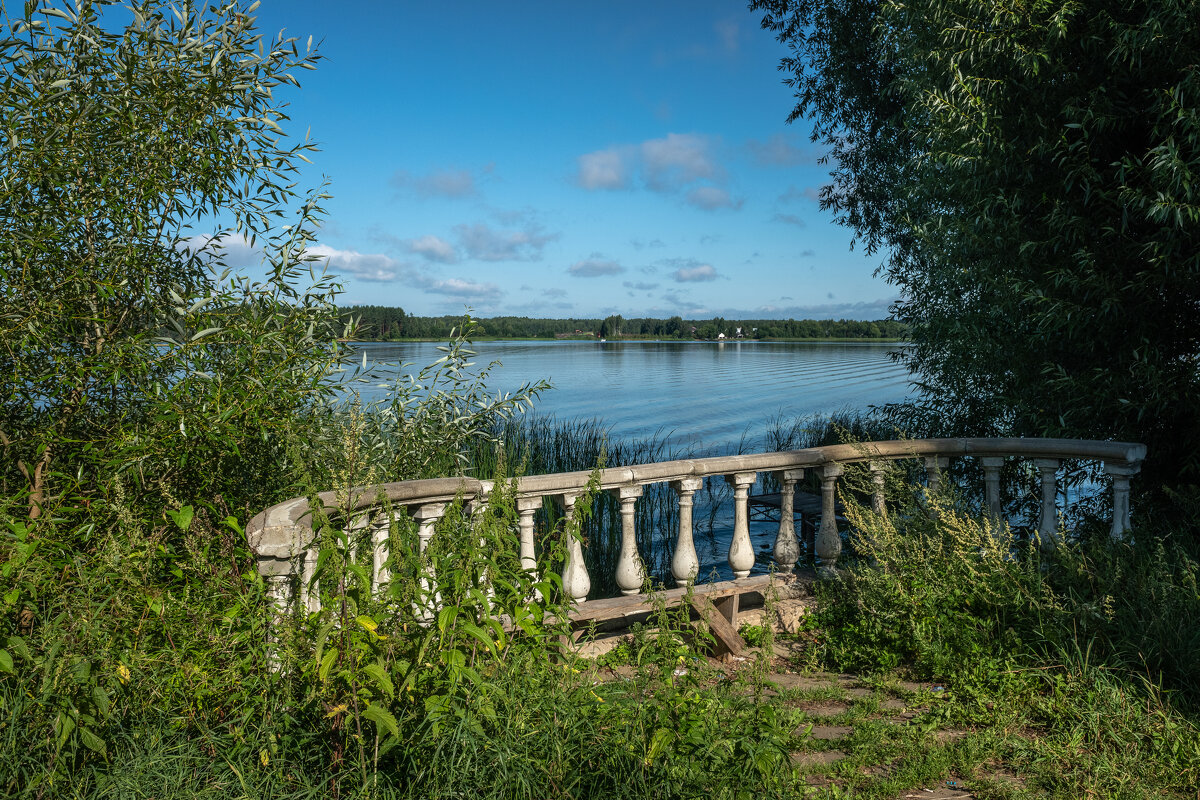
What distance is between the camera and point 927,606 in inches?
165

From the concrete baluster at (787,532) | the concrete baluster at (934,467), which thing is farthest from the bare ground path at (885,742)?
the concrete baluster at (934,467)

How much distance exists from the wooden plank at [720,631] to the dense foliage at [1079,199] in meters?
3.47

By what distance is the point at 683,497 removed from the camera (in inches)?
179

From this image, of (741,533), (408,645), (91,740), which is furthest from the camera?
(741,533)

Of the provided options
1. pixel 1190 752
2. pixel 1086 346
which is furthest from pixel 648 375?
pixel 1190 752

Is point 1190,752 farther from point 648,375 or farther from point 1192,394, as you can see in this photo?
point 648,375

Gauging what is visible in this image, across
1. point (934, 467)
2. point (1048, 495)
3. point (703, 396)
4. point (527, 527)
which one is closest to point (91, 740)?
point (527, 527)

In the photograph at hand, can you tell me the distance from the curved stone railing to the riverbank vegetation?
0.18 m

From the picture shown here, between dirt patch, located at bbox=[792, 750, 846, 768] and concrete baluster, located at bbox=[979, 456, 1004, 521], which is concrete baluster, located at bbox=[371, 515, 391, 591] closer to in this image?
dirt patch, located at bbox=[792, 750, 846, 768]

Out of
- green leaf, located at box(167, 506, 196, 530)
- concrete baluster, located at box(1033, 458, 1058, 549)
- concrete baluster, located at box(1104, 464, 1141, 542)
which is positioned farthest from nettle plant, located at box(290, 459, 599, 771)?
concrete baluster, located at box(1104, 464, 1141, 542)

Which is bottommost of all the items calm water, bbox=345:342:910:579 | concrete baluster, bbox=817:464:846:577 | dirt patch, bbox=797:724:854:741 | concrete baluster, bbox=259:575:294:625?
calm water, bbox=345:342:910:579

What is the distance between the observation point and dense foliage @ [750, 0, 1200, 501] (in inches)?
197

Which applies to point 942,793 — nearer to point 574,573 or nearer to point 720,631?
point 720,631

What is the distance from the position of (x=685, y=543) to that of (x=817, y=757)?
1.54 meters
